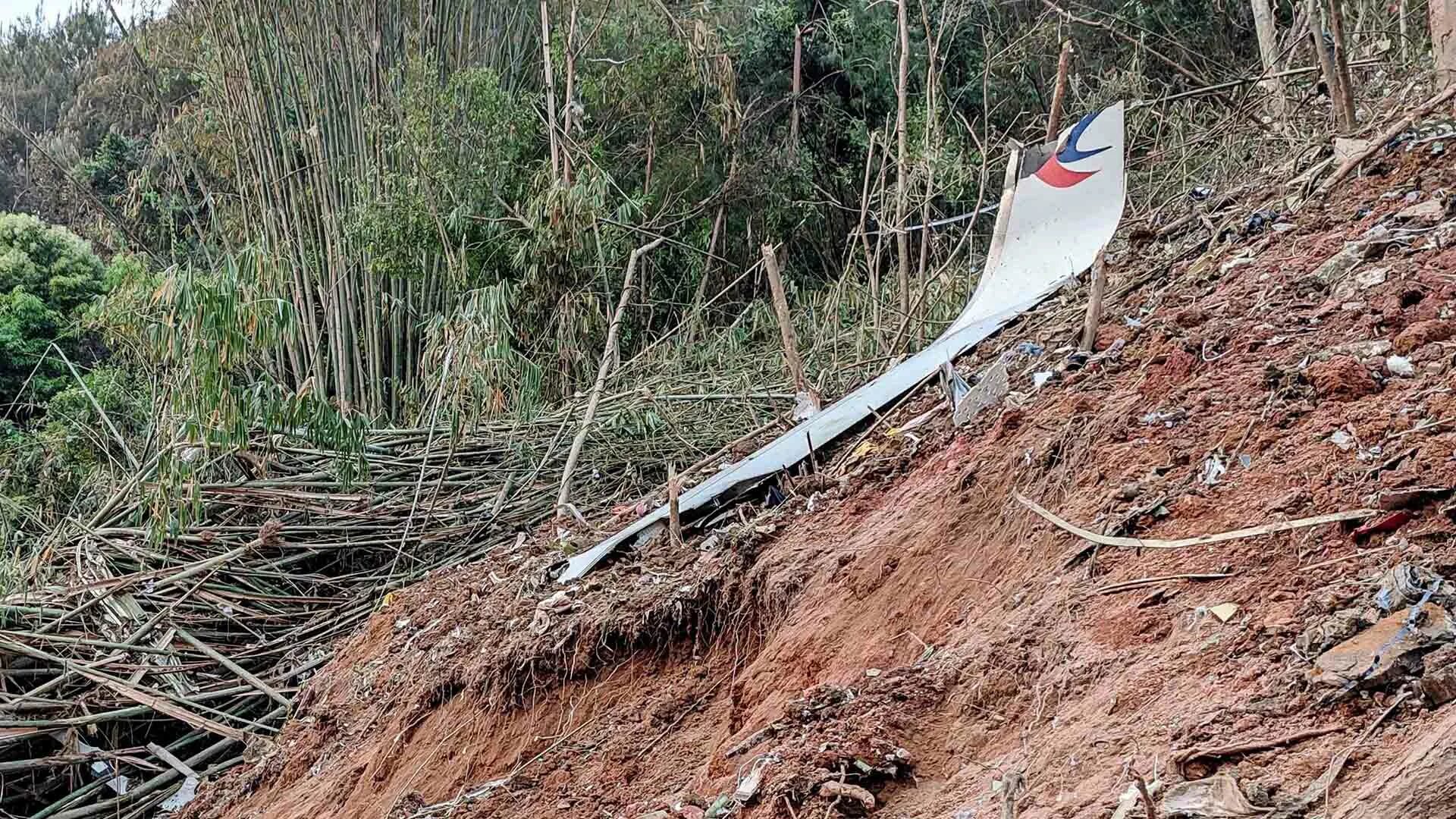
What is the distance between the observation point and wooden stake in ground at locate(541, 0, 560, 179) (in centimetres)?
780

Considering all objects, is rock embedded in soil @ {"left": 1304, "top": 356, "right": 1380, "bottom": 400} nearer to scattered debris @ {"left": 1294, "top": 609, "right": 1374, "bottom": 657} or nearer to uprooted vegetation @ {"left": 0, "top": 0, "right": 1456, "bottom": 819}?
uprooted vegetation @ {"left": 0, "top": 0, "right": 1456, "bottom": 819}

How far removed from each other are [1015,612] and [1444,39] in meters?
2.72

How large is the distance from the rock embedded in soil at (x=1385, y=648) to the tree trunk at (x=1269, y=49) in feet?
12.9

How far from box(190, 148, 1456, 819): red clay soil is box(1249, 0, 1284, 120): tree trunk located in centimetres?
160

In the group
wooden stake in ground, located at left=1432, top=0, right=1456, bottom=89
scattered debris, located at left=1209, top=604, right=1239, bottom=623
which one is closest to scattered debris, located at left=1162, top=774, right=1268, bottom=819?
scattered debris, located at left=1209, top=604, right=1239, bottom=623

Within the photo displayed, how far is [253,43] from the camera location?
795cm

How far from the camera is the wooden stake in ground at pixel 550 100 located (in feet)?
25.6

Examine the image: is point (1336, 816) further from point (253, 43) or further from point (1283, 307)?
point (253, 43)

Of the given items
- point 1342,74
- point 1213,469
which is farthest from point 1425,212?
point 1213,469

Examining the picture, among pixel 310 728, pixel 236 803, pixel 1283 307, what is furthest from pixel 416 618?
pixel 1283 307

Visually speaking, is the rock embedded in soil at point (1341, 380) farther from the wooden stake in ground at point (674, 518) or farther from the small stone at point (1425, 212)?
the wooden stake in ground at point (674, 518)

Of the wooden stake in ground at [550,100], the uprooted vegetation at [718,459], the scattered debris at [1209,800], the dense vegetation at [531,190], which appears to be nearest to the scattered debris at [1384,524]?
the uprooted vegetation at [718,459]

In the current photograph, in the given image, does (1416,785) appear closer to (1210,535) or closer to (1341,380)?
(1210,535)

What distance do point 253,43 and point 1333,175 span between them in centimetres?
677
